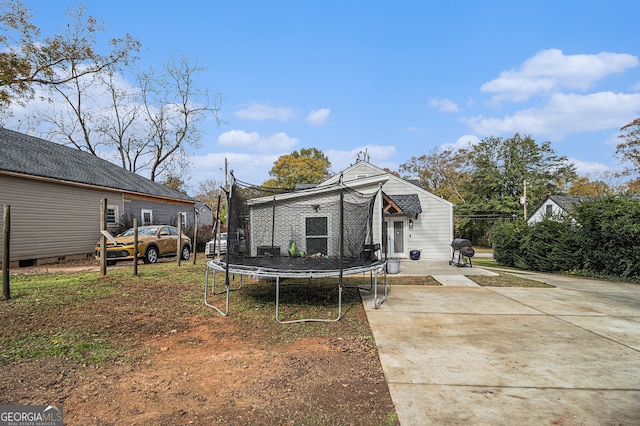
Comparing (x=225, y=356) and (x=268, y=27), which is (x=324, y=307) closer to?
(x=225, y=356)

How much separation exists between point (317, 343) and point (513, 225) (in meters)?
12.9

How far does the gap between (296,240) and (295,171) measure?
96.6ft

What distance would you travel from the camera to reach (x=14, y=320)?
4.48m

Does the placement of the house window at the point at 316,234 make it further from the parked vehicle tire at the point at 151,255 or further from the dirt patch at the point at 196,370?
the parked vehicle tire at the point at 151,255

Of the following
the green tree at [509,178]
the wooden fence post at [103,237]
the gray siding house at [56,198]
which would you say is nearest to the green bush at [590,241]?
the gray siding house at [56,198]

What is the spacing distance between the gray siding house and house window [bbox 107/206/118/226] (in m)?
0.01

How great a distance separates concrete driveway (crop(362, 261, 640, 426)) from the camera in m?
2.50

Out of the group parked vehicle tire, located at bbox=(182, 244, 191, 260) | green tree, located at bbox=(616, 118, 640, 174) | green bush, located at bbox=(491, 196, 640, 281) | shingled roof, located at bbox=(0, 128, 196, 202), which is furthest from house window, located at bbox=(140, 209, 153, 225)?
green tree, located at bbox=(616, 118, 640, 174)

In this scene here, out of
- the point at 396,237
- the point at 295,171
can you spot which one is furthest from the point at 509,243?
the point at 295,171

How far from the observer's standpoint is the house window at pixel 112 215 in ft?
48.9

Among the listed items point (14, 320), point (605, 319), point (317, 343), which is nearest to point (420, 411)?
point (317, 343)

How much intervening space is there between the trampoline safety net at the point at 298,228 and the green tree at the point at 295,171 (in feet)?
90.7

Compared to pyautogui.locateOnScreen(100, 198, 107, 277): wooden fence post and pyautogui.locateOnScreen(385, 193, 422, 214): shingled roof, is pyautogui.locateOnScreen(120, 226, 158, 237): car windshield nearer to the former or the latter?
pyautogui.locateOnScreen(100, 198, 107, 277): wooden fence post

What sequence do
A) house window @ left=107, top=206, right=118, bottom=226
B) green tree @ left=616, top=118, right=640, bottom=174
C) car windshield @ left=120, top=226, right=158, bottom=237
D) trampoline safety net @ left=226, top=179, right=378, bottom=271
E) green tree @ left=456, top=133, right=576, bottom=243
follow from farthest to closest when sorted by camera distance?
green tree @ left=456, top=133, right=576, bottom=243 → green tree @ left=616, top=118, right=640, bottom=174 → house window @ left=107, top=206, right=118, bottom=226 → car windshield @ left=120, top=226, right=158, bottom=237 → trampoline safety net @ left=226, top=179, right=378, bottom=271
